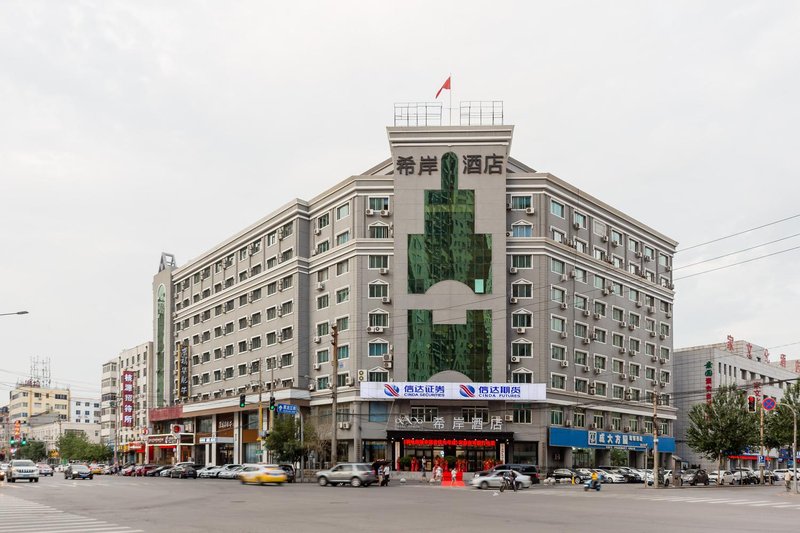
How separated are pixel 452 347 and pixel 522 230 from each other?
44.4 ft

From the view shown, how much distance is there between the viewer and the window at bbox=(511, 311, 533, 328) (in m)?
79.7

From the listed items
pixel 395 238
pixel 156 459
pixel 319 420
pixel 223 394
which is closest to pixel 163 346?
pixel 156 459

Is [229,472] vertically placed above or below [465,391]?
below

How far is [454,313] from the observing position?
77938mm

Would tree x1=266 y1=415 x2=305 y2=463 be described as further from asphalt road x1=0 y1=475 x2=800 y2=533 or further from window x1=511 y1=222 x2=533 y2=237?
asphalt road x1=0 y1=475 x2=800 y2=533

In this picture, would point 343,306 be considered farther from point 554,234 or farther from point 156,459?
point 156,459

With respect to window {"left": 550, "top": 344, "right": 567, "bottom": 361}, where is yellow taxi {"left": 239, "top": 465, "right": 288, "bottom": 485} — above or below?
below

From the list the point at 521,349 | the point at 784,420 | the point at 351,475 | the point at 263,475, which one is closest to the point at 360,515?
the point at 351,475

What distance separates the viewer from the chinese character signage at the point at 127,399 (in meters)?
126

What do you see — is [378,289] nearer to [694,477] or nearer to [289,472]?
[289,472]

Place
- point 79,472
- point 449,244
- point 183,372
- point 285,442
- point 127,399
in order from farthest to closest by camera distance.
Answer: point 127,399 → point 183,372 → point 449,244 → point 79,472 → point 285,442

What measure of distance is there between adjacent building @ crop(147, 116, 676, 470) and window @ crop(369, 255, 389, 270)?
135 mm

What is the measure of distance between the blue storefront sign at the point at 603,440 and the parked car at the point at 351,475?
89.9 ft

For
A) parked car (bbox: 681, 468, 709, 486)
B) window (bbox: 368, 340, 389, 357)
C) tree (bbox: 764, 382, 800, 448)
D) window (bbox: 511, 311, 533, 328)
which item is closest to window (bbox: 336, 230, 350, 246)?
window (bbox: 368, 340, 389, 357)
